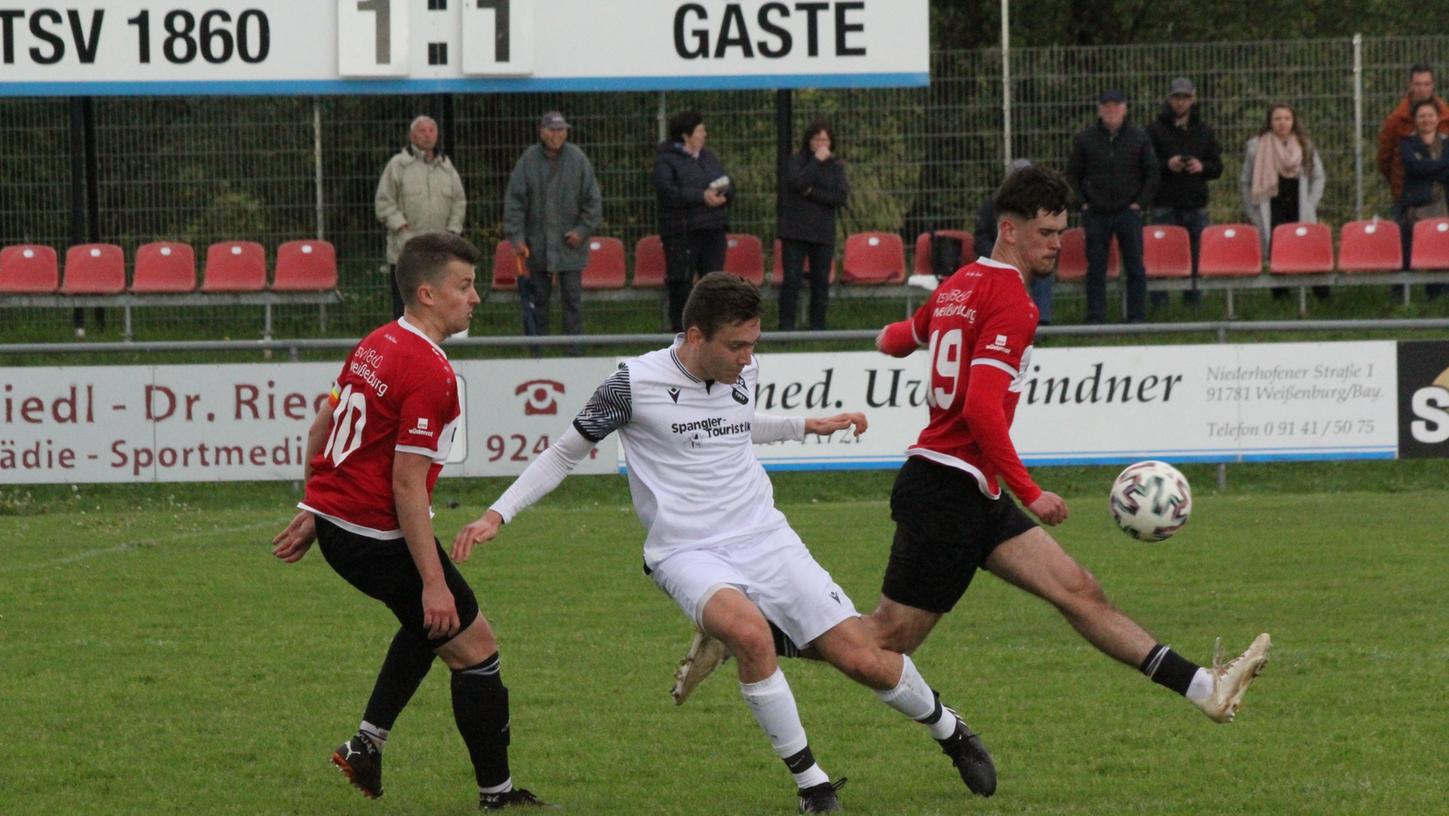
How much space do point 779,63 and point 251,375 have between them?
22.2 ft

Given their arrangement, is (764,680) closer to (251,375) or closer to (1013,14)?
(251,375)

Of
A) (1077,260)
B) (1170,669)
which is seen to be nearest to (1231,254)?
(1077,260)

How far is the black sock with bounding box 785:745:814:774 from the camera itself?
223 inches

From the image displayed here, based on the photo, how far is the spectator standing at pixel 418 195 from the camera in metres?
17.1

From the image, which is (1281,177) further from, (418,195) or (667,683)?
(667,683)

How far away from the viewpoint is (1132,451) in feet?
44.9

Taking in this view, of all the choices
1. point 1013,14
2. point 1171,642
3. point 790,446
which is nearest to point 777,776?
point 1171,642

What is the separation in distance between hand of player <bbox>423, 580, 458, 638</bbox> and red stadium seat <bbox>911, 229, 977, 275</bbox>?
13.5 m

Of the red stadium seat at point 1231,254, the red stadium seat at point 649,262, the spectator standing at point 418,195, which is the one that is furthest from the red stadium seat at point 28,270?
the red stadium seat at point 1231,254

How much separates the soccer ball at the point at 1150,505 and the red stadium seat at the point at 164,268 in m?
14.0

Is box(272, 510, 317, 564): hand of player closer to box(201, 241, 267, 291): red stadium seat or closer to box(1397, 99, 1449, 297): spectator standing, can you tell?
box(201, 241, 267, 291): red stadium seat

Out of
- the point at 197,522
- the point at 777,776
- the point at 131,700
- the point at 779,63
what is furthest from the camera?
the point at 779,63

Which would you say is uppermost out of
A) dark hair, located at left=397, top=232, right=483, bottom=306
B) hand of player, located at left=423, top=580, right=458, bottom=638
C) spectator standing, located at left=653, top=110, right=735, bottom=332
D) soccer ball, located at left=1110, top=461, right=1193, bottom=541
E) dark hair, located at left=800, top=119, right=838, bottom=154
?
dark hair, located at left=800, top=119, right=838, bottom=154

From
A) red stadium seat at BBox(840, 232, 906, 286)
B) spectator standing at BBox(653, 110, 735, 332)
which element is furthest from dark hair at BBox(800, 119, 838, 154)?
red stadium seat at BBox(840, 232, 906, 286)
